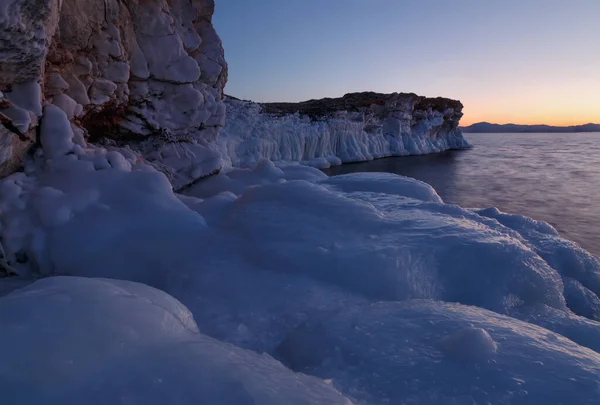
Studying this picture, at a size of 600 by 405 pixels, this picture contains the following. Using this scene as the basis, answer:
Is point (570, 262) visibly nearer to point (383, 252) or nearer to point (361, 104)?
point (383, 252)

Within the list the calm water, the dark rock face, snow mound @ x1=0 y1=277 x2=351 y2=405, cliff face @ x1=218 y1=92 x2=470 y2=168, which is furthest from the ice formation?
the dark rock face

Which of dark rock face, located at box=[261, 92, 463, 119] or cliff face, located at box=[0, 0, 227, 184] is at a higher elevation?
dark rock face, located at box=[261, 92, 463, 119]

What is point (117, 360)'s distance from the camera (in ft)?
4.50

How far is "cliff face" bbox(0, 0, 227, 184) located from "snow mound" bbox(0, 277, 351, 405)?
92.1 inches

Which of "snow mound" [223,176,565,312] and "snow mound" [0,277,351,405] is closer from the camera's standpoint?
"snow mound" [0,277,351,405]

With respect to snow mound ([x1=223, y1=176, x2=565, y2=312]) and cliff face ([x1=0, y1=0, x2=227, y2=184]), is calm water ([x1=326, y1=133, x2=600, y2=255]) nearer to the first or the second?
snow mound ([x1=223, y1=176, x2=565, y2=312])

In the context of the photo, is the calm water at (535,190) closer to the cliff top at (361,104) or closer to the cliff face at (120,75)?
the cliff top at (361,104)

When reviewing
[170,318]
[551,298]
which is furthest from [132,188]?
[551,298]

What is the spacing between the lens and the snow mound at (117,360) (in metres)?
1.24

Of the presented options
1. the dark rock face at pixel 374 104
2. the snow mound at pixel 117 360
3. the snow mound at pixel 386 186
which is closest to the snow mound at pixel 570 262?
the snow mound at pixel 386 186

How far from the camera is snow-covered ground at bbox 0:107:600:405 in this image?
4.58 feet

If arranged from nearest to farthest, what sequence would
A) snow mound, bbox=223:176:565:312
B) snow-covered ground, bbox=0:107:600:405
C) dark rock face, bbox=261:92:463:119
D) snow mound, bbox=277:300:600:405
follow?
1. snow-covered ground, bbox=0:107:600:405
2. snow mound, bbox=277:300:600:405
3. snow mound, bbox=223:176:565:312
4. dark rock face, bbox=261:92:463:119

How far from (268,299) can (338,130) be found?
65.2 feet

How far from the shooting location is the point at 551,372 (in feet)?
5.82
